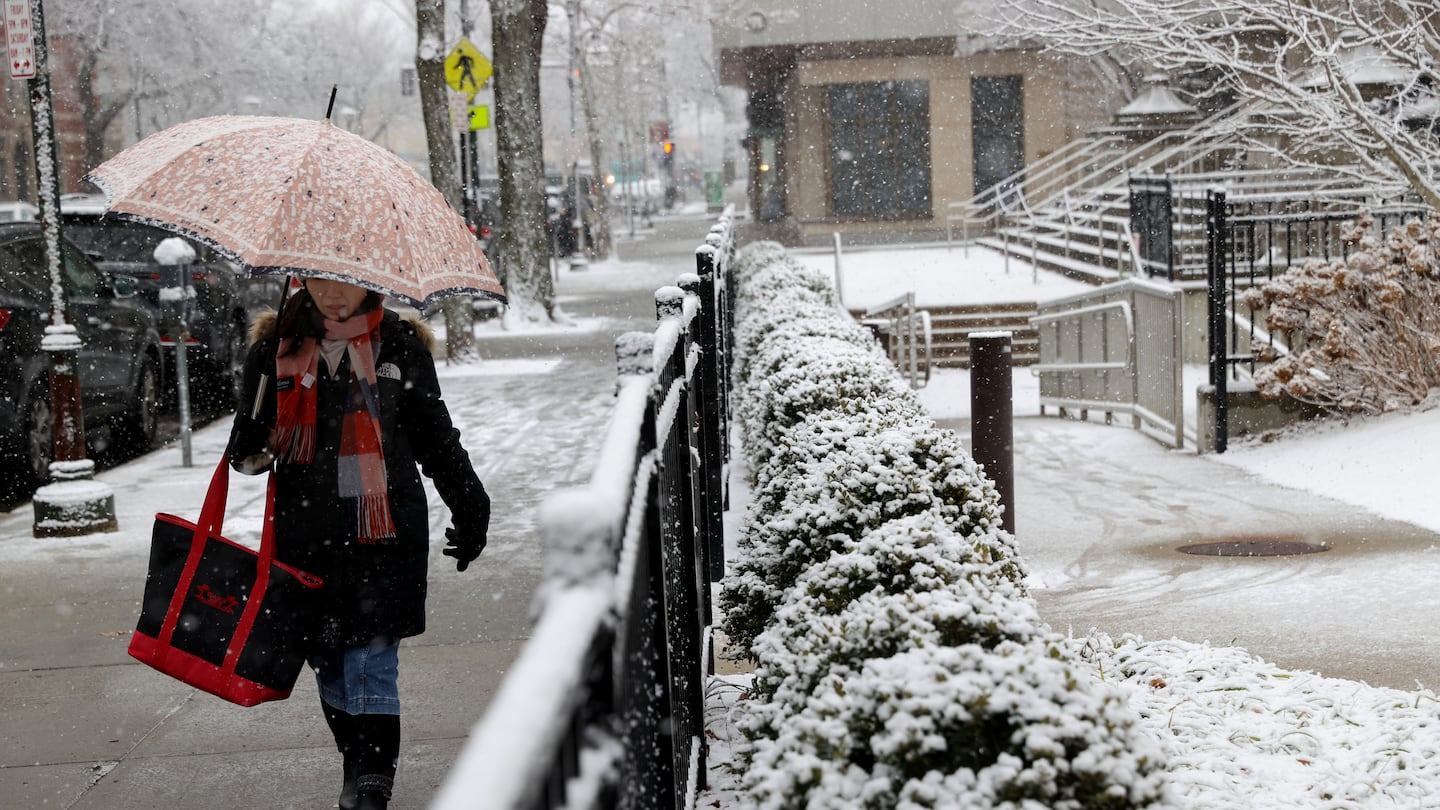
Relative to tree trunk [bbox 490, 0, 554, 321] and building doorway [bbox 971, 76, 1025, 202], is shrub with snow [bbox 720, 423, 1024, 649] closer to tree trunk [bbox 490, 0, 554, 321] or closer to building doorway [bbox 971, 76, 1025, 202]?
tree trunk [bbox 490, 0, 554, 321]

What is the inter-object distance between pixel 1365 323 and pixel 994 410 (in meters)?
4.94

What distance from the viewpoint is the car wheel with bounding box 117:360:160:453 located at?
11602 millimetres

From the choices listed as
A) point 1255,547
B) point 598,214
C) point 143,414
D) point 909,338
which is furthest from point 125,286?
point 598,214

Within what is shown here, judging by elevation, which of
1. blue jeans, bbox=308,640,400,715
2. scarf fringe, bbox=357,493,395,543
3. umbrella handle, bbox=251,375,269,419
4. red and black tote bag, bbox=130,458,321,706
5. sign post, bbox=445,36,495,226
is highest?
sign post, bbox=445,36,495,226

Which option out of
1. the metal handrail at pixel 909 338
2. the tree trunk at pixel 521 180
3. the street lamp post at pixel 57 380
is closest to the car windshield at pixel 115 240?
the street lamp post at pixel 57 380

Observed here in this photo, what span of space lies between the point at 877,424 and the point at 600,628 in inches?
128

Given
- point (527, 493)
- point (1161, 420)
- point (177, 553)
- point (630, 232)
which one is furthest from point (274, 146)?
point (630, 232)

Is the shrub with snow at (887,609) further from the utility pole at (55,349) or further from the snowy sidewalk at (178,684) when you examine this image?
the utility pole at (55,349)

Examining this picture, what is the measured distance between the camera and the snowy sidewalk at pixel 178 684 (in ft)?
15.7

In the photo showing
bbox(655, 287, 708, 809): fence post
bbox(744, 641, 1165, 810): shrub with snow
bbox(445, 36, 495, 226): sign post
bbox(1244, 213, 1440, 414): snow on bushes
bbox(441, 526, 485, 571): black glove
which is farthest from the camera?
bbox(445, 36, 495, 226): sign post

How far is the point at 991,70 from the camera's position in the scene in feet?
117

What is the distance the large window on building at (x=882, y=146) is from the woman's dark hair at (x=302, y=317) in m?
32.9

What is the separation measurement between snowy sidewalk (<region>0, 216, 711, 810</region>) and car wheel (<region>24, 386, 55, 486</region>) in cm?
37

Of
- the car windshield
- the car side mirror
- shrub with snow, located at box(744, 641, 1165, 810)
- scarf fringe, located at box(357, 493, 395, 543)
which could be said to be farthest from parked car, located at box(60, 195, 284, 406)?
shrub with snow, located at box(744, 641, 1165, 810)
